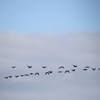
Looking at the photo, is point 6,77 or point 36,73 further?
point 6,77

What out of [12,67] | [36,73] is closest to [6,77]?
[12,67]

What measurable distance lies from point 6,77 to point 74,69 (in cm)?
2825

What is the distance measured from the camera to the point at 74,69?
13025 centimetres

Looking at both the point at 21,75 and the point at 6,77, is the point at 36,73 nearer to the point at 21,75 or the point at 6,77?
the point at 21,75

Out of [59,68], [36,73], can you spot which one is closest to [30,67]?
[36,73]

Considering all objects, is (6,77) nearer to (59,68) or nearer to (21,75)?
(21,75)

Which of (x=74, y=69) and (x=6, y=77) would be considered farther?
(x=6, y=77)

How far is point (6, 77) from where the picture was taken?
138625mm

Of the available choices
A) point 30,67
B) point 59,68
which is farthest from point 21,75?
point 59,68

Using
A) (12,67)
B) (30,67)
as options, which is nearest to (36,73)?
(30,67)

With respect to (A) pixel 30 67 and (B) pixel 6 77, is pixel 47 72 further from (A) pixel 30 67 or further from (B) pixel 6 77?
(B) pixel 6 77

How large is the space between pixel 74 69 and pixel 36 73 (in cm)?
1441

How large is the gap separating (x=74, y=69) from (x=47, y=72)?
1026 cm

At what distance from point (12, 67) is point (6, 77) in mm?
5016
